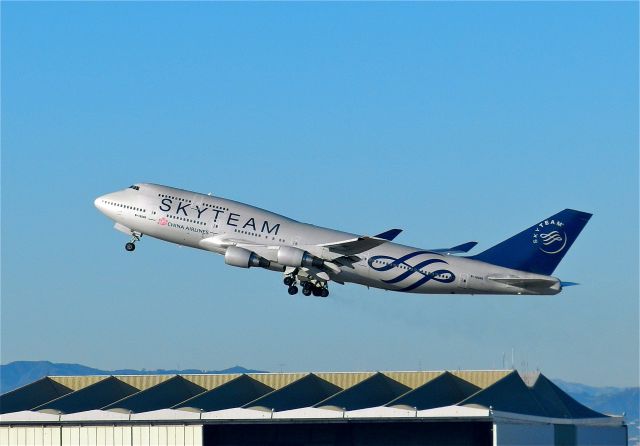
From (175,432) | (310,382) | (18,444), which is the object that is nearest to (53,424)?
(18,444)

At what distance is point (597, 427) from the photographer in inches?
3568

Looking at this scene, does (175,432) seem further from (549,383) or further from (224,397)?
(549,383)

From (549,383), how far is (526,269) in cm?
1611

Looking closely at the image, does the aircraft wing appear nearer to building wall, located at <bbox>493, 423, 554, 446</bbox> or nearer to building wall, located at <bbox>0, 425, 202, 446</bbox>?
building wall, located at <bbox>493, 423, 554, 446</bbox>

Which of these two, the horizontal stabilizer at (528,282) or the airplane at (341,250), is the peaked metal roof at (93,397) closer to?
the airplane at (341,250)

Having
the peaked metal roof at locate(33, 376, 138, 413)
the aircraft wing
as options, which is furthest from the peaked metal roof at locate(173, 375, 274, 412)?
the aircraft wing

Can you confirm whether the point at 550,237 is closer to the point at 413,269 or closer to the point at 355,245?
the point at 413,269

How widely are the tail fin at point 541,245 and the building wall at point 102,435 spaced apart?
2090 cm

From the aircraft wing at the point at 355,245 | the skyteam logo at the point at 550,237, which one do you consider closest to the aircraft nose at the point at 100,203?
the aircraft wing at the point at 355,245

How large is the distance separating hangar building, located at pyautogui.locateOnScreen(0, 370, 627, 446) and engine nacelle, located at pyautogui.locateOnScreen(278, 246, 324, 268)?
9.44 meters

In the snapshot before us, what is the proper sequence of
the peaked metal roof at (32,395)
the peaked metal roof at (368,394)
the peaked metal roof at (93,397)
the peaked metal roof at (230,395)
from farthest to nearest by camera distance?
the peaked metal roof at (32,395), the peaked metal roof at (93,397), the peaked metal roof at (230,395), the peaked metal roof at (368,394)

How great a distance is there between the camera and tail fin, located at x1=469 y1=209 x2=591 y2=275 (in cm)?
7875

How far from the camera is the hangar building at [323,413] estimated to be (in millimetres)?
79688

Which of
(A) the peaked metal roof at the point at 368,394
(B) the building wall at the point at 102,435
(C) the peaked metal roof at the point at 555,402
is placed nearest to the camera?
(B) the building wall at the point at 102,435
